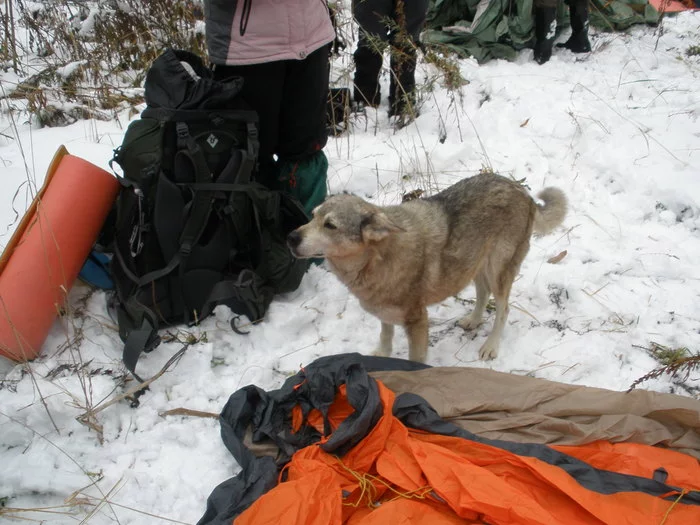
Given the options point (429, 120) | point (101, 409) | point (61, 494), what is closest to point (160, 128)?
point (101, 409)

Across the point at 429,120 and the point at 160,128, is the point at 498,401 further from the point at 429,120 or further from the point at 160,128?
the point at 429,120

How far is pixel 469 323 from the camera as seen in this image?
3879mm

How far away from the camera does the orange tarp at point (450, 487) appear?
2428 mm

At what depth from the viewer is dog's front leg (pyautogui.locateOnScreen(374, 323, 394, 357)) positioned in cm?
353

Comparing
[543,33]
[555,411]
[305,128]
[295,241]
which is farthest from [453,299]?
[543,33]

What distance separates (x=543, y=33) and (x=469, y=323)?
4.57 meters

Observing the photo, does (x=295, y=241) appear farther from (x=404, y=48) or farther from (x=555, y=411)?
(x=404, y=48)

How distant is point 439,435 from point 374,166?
305cm

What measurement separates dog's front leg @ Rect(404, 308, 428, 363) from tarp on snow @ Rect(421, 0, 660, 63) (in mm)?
4371

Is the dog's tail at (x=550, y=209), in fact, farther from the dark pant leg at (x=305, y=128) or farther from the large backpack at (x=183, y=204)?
the large backpack at (x=183, y=204)

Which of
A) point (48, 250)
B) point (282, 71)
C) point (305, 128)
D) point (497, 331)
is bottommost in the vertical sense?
point (497, 331)

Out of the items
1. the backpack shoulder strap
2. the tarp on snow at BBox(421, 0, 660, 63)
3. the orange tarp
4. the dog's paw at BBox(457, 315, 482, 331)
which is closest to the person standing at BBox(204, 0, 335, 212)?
the backpack shoulder strap

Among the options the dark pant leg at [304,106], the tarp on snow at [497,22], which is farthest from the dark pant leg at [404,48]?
the dark pant leg at [304,106]

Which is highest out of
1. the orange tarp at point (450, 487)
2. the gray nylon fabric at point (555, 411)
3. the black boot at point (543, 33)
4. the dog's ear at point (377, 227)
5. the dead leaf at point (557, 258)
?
the black boot at point (543, 33)
